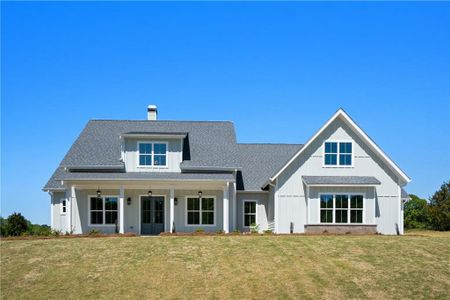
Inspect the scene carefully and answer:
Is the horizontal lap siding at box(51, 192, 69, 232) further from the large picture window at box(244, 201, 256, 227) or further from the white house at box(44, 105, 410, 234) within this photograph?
the large picture window at box(244, 201, 256, 227)

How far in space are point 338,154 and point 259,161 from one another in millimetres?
7509

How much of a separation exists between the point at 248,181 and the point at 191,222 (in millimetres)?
4775

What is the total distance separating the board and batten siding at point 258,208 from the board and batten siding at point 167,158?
4.53 m

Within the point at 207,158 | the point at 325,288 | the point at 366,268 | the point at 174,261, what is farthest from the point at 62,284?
the point at 207,158

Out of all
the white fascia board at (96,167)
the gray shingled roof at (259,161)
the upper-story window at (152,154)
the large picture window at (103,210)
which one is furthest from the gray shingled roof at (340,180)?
the large picture window at (103,210)

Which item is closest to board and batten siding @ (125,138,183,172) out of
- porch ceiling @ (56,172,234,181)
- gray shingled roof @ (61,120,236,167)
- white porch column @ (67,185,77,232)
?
porch ceiling @ (56,172,234,181)

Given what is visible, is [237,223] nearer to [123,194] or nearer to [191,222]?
[191,222]

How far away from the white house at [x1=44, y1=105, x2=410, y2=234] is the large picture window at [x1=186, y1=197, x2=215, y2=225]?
0.06 meters

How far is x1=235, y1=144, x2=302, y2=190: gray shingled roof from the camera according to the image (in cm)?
3659

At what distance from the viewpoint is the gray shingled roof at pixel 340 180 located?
31.9m

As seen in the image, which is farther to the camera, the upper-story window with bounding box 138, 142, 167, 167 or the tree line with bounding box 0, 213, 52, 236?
the tree line with bounding box 0, 213, 52, 236

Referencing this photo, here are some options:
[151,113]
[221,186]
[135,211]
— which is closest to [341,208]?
[221,186]

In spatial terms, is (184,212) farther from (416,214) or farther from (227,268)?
(416,214)

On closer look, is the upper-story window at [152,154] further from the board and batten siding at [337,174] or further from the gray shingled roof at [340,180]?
the gray shingled roof at [340,180]
